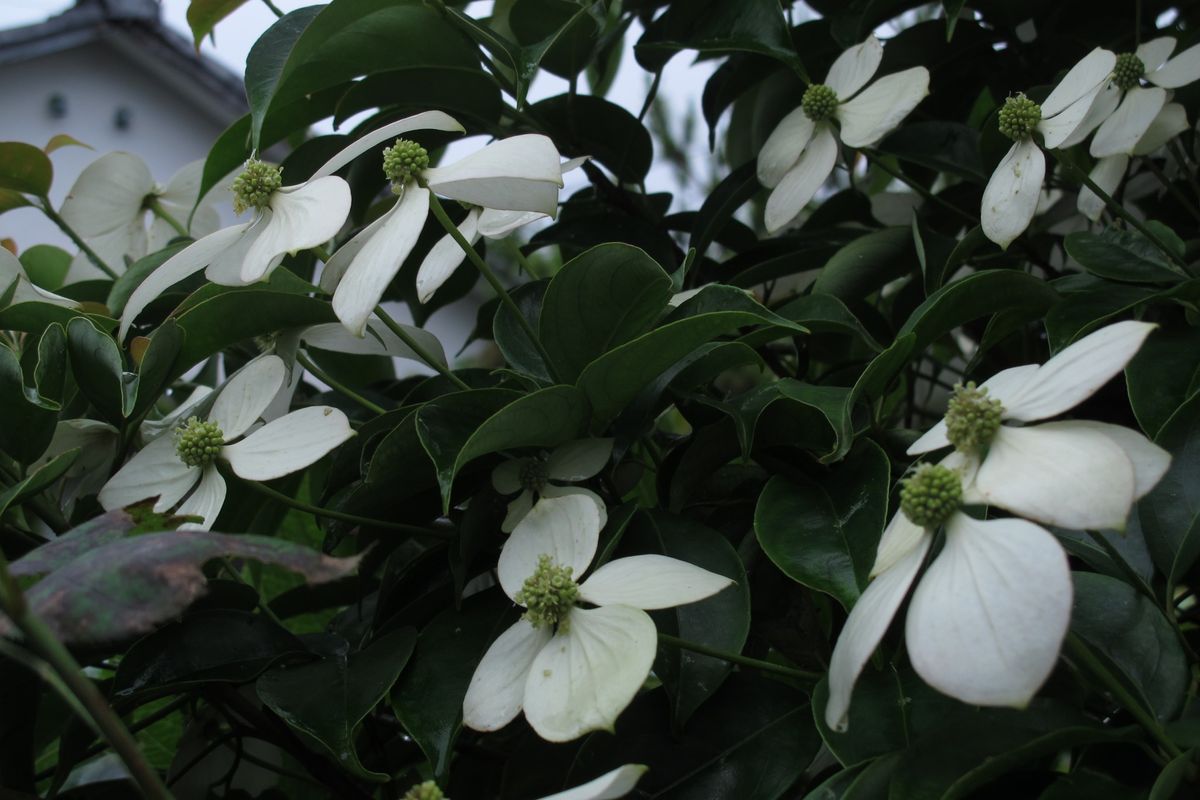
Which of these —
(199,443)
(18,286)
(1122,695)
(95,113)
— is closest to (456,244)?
(199,443)

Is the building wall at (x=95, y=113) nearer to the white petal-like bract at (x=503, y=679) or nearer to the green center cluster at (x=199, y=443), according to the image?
the green center cluster at (x=199, y=443)

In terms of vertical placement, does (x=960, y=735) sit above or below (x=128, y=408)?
below

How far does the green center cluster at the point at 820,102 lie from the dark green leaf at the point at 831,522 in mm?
248

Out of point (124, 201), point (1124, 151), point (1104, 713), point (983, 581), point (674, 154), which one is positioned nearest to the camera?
point (983, 581)

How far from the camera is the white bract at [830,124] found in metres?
0.65

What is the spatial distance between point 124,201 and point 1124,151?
0.68 metres

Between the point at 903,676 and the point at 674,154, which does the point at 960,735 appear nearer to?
the point at 903,676

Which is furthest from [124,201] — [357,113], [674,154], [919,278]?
[674,154]

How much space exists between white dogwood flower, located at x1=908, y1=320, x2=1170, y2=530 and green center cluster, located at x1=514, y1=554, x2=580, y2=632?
0.15m

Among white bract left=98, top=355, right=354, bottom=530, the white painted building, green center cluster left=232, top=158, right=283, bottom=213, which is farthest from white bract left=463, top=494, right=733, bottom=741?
the white painted building

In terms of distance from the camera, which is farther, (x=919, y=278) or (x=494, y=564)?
(x=919, y=278)

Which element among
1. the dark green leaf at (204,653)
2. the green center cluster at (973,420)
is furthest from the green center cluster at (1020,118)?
the dark green leaf at (204,653)

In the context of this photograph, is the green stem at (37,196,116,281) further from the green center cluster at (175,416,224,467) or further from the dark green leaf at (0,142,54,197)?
the green center cluster at (175,416,224,467)

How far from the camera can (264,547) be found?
0.37m
